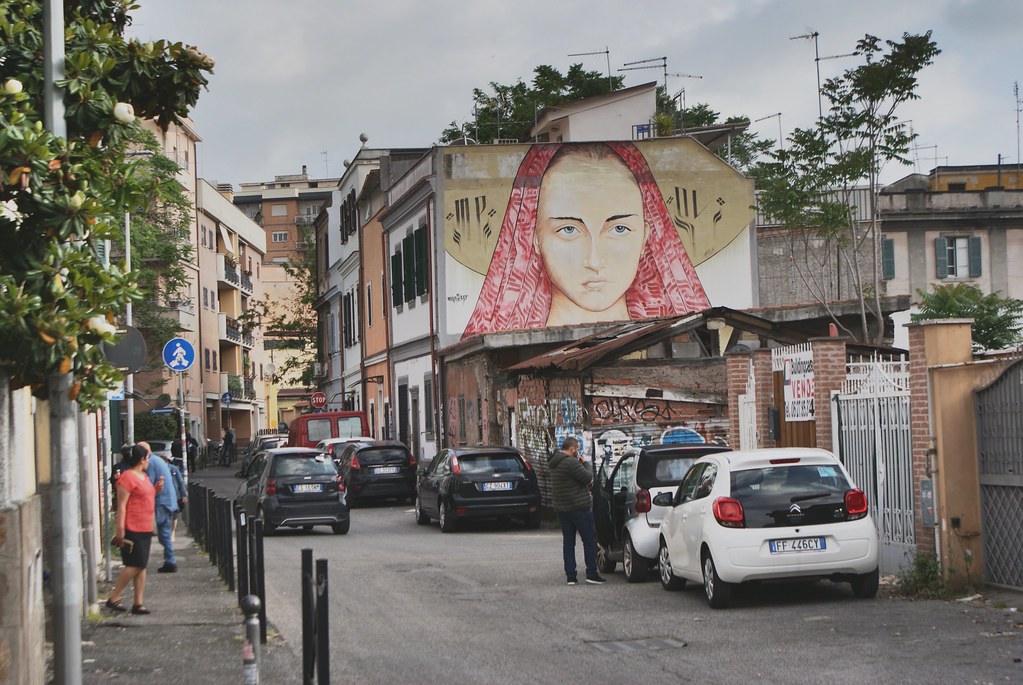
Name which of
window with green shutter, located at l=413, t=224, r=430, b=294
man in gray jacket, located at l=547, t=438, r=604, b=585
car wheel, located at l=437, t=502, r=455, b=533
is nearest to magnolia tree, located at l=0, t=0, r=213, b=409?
man in gray jacket, located at l=547, t=438, r=604, b=585

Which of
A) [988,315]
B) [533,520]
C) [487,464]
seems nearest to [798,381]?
[487,464]

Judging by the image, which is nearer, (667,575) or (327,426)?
(667,575)

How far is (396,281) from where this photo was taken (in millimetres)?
44812

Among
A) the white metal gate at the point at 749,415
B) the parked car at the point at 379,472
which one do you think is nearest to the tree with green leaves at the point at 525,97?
the parked car at the point at 379,472

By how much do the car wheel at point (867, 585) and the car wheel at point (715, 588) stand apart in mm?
1336

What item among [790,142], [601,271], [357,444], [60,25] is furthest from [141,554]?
[601,271]

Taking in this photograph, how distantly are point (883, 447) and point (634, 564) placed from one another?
10.4ft

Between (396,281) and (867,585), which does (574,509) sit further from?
(396,281)

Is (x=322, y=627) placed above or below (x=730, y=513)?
below

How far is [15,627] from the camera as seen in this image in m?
7.64

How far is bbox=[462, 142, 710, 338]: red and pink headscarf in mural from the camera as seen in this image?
1485 inches

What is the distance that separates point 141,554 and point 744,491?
6151mm

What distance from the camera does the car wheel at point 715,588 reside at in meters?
13.4

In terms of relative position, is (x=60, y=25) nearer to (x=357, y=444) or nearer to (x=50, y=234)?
(x=50, y=234)
